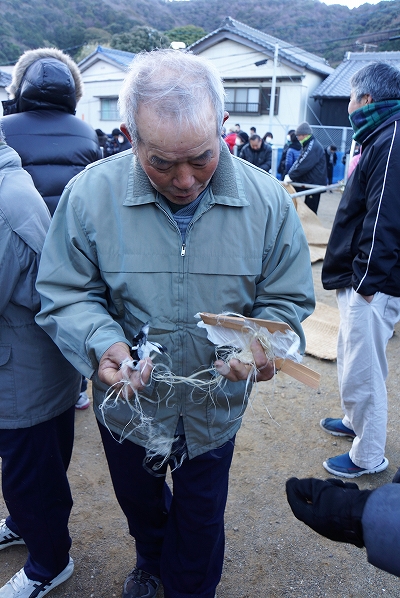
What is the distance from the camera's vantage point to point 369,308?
8.60ft

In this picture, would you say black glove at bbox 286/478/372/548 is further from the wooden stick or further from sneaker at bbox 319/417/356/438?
sneaker at bbox 319/417/356/438

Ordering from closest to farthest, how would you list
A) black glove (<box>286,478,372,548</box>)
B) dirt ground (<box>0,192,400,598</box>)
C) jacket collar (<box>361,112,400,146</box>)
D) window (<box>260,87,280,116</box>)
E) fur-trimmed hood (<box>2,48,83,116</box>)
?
black glove (<box>286,478,372,548</box>) → dirt ground (<box>0,192,400,598</box>) → jacket collar (<box>361,112,400,146</box>) → fur-trimmed hood (<box>2,48,83,116</box>) → window (<box>260,87,280,116</box>)

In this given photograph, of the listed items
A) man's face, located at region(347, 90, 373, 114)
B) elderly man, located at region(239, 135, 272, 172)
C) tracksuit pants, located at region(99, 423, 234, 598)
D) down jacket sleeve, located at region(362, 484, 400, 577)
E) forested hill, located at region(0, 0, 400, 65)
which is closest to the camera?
down jacket sleeve, located at region(362, 484, 400, 577)

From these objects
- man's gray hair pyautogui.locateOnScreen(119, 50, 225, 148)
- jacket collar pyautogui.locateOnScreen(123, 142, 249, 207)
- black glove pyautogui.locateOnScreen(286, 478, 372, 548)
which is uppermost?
man's gray hair pyautogui.locateOnScreen(119, 50, 225, 148)

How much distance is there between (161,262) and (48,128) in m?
1.89

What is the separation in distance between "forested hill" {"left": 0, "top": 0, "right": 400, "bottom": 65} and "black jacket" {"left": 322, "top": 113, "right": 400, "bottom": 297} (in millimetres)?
42664

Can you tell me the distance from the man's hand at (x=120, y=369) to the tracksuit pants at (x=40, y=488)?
1.94ft

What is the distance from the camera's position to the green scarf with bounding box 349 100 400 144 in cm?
253

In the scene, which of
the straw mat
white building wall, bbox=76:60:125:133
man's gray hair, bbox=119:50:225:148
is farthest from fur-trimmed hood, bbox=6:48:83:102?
white building wall, bbox=76:60:125:133

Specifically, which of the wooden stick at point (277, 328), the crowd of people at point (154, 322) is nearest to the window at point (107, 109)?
the crowd of people at point (154, 322)

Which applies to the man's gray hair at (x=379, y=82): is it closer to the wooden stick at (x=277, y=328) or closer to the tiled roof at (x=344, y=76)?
the wooden stick at (x=277, y=328)

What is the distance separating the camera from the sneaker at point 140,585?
2100 mm

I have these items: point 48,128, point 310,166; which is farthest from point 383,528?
point 310,166

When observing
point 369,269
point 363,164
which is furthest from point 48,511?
point 363,164
